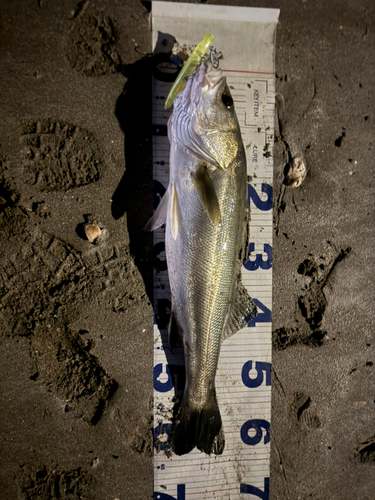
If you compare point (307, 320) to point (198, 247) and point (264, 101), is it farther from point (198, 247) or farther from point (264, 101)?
point (264, 101)

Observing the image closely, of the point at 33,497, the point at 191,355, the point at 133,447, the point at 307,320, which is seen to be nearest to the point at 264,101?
the point at 307,320

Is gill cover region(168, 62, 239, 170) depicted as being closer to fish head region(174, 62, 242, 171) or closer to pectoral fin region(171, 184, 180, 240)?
fish head region(174, 62, 242, 171)

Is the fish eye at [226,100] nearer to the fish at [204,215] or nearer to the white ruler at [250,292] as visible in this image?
the fish at [204,215]

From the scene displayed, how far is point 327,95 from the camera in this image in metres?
2.25

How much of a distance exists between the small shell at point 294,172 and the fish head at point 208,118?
65 cm

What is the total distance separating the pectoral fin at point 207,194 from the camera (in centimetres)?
167

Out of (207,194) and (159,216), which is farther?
(159,216)

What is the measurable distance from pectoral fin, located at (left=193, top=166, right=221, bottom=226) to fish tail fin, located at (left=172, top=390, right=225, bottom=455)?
1.13 m

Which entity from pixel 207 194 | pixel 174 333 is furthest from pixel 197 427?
pixel 207 194

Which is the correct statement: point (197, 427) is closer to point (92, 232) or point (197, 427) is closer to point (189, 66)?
point (92, 232)

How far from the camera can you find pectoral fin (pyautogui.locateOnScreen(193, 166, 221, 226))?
5.49 ft

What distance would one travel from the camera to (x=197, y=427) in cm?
197

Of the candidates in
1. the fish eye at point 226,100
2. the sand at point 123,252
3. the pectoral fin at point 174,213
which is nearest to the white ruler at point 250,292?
the sand at point 123,252

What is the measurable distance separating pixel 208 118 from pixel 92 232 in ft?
3.27
